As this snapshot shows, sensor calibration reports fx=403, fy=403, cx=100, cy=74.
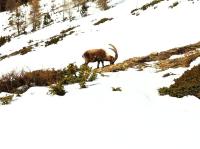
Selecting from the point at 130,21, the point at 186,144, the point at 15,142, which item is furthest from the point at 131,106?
the point at 130,21

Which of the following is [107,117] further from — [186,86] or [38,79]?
[38,79]

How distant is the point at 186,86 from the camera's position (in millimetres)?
9258

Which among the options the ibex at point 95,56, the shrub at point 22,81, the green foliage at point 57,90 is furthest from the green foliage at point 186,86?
the ibex at point 95,56

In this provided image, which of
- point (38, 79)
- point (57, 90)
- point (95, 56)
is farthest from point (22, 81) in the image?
point (95, 56)

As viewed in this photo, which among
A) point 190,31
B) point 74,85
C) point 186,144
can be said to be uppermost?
point 190,31

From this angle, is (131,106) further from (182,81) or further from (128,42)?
(128,42)

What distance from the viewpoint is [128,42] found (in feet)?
82.8

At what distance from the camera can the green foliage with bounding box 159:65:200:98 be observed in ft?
29.7

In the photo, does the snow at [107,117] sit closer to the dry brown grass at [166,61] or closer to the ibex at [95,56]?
the dry brown grass at [166,61]

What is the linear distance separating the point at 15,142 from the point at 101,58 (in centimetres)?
1177

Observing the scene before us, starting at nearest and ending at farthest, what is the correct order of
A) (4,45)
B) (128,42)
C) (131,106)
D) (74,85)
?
1. (131,106)
2. (74,85)
3. (128,42)
4. (4,45)

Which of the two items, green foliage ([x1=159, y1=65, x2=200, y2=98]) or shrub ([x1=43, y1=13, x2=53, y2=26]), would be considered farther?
shrub ([x1=43, y1=13, x2=53, y2=26])

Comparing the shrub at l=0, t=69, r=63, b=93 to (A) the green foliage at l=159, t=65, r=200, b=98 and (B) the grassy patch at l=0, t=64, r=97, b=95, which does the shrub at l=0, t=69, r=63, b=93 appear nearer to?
(B) the grassy patch at l=0, t=64, r=97, b=95

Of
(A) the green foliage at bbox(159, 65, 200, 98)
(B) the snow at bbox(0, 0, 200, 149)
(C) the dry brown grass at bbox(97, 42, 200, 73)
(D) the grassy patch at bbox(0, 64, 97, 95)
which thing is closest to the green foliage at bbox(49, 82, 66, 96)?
(B) the snow at bbox(0, 0, 200, 149)
